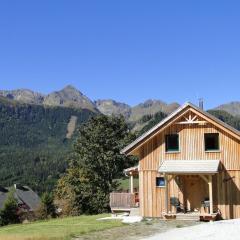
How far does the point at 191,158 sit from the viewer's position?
121 ft

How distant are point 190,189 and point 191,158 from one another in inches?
86.8

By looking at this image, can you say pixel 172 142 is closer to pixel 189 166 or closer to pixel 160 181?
pixel 189 166

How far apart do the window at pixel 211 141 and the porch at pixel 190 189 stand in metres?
0.95

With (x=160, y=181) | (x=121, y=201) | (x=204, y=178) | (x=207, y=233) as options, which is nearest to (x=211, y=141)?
(x=204, y=178)

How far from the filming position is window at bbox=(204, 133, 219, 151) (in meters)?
36.7

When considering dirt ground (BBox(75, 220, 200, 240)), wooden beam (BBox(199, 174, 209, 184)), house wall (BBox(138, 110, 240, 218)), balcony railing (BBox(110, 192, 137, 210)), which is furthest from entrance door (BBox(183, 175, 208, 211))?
balcony railing (BBox(110, 192, 137, 210))

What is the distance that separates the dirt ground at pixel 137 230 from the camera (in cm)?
2689

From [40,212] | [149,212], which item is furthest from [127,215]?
[40,212]

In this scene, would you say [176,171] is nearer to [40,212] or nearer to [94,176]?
[94,176]

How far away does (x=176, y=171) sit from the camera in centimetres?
3519

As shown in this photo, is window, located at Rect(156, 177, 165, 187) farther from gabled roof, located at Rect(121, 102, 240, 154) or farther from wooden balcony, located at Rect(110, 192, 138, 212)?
wooden balcony, located at Rect(110, 192, 138, 212)

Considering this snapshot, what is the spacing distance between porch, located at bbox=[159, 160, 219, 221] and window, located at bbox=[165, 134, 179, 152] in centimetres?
89

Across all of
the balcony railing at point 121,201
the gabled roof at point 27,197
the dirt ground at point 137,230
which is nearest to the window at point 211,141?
the dirt ground at point 137,230

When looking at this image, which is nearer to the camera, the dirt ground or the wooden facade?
the dirt ground
